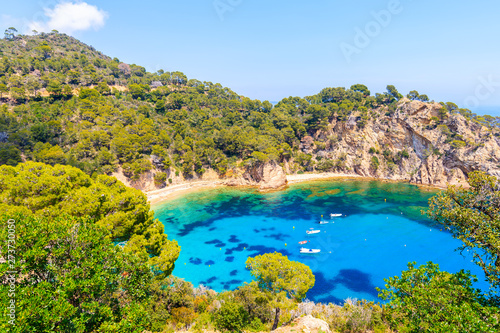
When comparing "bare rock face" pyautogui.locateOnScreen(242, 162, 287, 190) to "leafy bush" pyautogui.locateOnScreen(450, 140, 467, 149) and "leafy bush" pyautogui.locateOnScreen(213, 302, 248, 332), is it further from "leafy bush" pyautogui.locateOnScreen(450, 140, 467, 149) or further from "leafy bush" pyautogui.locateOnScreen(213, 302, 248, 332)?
"leafy bush" pyautogui.locateOnScreen(450, 140, 467, 149)

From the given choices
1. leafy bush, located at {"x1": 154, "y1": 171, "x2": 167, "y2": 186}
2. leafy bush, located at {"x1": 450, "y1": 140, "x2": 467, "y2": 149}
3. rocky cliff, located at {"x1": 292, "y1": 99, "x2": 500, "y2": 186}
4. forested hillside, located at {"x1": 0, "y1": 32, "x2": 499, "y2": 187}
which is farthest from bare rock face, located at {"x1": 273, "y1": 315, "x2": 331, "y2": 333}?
leafy bush, located at {"x1": 450, "y1": 140, "x2": 467, "y2": 149}

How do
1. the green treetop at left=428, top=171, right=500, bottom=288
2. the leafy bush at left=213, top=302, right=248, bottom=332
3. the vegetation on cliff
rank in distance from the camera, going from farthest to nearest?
the leafy bush at left=213, top=302, right=248, bottom=332
the green treetop at left=428, top=171, right=500, bottom=288
the vegetation on cliff

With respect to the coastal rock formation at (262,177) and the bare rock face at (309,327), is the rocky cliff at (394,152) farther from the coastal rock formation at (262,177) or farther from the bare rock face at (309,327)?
the bare rock face at (309,327)

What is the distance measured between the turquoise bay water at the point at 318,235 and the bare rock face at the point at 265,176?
3.99 m

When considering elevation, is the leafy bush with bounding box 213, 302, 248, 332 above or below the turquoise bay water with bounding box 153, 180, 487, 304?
above

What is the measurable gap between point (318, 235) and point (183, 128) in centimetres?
5417

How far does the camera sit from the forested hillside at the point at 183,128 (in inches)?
2175

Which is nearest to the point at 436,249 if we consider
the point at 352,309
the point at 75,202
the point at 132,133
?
the point at 352,309

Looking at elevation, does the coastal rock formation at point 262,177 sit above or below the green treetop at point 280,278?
above

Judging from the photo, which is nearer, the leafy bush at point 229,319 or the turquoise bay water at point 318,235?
the leafy bush at point 229,319

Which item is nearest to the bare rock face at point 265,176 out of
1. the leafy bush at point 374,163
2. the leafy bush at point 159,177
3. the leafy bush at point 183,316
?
the leafy bush at point 159,177

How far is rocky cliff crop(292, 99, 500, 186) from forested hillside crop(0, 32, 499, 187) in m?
0.35

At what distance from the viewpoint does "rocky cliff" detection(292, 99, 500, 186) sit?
63.2 m

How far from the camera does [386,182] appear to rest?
7094 cm
